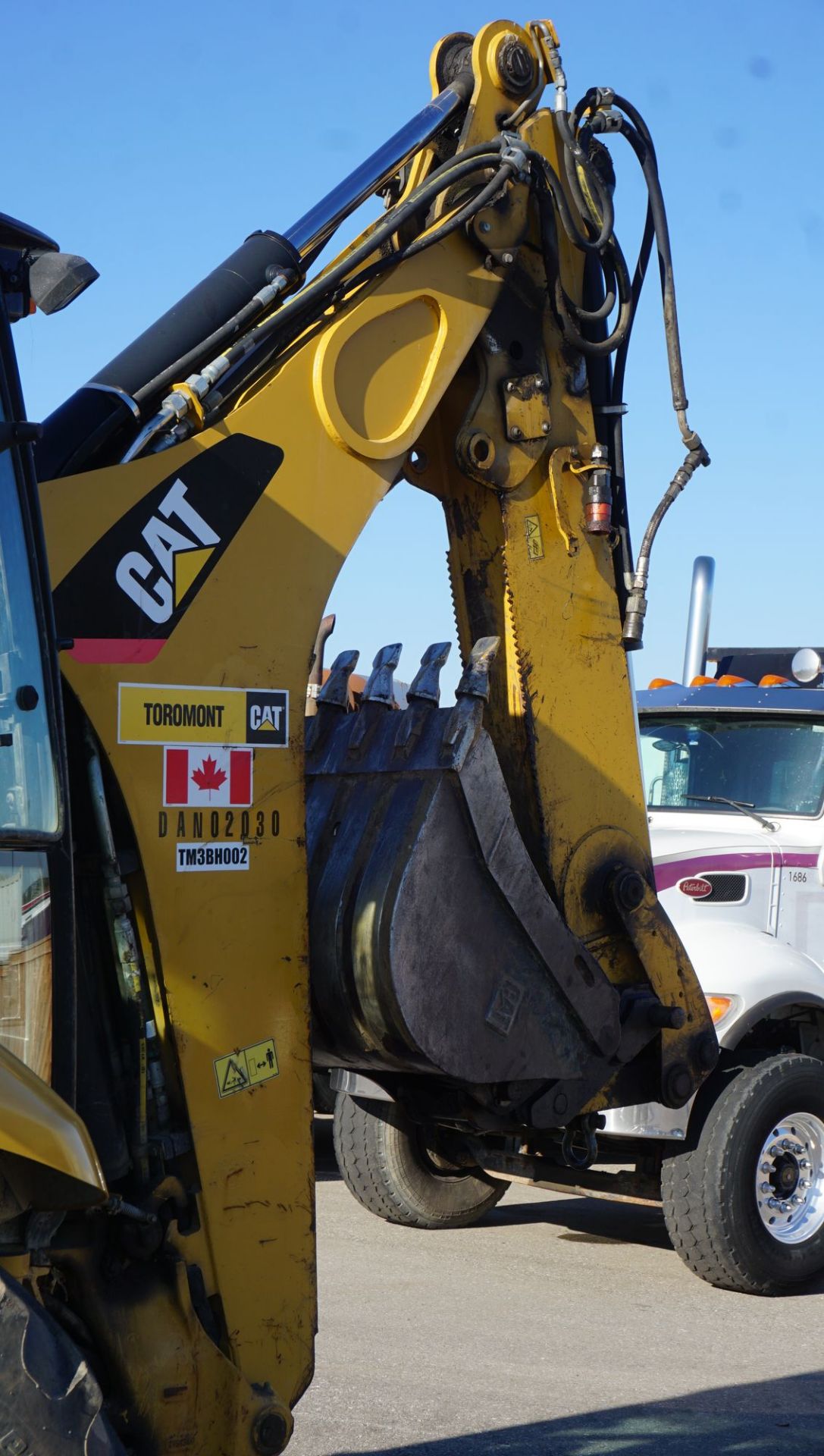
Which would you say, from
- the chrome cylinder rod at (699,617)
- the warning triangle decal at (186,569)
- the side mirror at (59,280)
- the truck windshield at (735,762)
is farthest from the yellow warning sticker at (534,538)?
the chrome cylinder rod at (699,617)

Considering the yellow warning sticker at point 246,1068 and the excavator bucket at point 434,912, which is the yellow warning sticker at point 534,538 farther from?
the yellow warning sticker at point 246,1068

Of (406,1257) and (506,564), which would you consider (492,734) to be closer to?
(506,564)

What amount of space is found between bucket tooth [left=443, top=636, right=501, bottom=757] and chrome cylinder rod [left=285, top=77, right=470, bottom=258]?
3.44 ft

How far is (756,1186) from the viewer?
602 centimetres

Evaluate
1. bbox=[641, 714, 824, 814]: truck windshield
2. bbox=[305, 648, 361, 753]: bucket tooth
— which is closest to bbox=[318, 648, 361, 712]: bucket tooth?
bbox=[305, 648, 361, 753]: bucket tooth

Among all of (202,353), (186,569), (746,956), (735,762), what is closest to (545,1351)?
(746,956)

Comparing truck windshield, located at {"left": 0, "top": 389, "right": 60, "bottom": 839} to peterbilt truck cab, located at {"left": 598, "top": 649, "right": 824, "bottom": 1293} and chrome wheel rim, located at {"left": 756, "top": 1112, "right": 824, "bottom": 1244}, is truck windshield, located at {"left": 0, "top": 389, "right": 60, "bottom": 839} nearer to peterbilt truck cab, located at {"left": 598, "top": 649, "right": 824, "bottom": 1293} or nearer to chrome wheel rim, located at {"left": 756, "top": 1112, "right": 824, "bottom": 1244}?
peterbilt truck cab, located at {"left": 598, "top": 649, "right": 824, "bottom": 1293}

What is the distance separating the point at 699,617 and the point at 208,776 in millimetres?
5829

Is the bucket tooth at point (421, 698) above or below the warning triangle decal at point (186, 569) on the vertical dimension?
below

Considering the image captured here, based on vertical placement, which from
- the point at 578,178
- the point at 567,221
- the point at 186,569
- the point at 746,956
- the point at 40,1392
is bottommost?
the point at 746,956

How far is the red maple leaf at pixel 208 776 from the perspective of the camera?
130 inches

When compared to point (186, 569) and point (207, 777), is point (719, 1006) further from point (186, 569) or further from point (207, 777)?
point (186, 569)

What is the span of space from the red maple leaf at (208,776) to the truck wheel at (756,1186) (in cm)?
326

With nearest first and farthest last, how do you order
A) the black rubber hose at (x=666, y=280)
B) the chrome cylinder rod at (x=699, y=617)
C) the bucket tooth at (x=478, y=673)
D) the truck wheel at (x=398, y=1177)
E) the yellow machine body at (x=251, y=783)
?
the yellow machine body at (x=251, y=783) < the bucket tooth at (x=478, y=673) < the black rubber hose at (x=666, y=280) < the truck wheel at (x=398, y=1177) < the chrome cylinder rod at (x=699, y=617)
